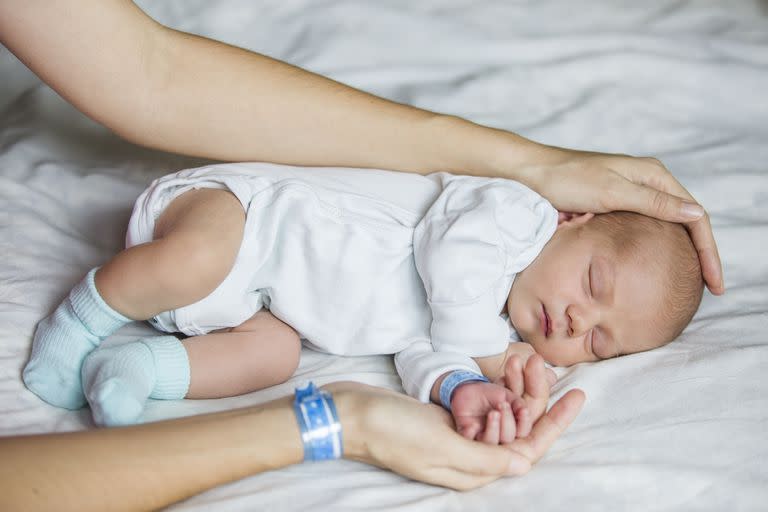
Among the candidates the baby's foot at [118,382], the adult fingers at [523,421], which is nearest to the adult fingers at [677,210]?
the adult fingers at [523,421]

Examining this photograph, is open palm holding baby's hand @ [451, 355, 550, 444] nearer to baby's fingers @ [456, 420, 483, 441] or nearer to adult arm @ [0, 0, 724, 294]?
baby's fingers @ [456, 420, 483, 441]

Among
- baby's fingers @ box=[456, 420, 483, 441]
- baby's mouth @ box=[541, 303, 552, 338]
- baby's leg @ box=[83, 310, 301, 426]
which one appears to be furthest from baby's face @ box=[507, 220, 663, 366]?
baby's leg @ box=[83, 310, 301, 426]

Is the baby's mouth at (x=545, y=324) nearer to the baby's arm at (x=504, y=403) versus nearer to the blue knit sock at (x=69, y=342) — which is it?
the baby's arm at (x=504, y=403)

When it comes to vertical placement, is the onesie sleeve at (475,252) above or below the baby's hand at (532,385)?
above

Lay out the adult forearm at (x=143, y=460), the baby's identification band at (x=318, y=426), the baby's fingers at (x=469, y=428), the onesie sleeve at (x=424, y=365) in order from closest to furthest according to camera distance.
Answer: the adult forearm at (x=143, y=460) < the baby's identification band at (x=318, y=426) < the baby's fingers at (x=469, y=428) < the onesie sleeve at (x=424, y=365)

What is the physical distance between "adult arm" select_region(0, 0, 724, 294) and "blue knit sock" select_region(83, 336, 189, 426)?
1.36 feet

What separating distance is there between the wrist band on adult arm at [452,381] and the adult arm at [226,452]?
0.06 m

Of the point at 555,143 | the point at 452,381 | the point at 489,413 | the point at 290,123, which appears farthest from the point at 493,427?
the point at 555,143

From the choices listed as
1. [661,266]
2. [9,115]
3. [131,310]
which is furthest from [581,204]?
[9,115]

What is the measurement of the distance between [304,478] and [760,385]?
76 cm

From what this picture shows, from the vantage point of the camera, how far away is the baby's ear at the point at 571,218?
1.62 meters

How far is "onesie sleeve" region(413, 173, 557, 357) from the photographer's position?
1420 mm

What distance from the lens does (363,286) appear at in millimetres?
1485

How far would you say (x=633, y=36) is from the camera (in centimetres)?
226
